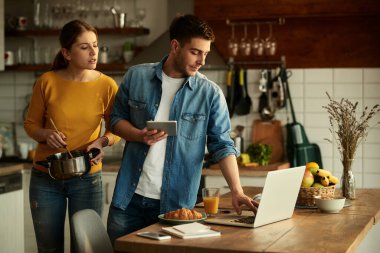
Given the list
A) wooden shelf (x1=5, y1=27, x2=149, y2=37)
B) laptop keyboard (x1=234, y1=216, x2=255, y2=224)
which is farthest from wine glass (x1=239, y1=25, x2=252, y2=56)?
laptop keyboard (x1=234, y1=216, x2=255, y2=224)

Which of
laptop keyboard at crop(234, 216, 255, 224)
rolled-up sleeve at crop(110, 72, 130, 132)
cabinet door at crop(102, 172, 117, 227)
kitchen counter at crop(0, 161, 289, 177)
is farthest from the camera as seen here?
cabinet door at crop(102, 172, 117, 227)

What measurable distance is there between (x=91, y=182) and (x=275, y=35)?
2.38 metres

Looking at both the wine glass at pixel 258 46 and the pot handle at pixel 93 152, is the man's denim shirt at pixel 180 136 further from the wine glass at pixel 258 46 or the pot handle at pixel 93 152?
the wine glass at pixel 258 46

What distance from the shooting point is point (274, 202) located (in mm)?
2799

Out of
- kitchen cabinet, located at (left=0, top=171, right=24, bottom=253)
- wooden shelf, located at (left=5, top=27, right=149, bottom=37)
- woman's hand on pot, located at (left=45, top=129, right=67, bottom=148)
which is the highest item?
wooden shelf, located at (left=5, top=27, right=149, bottom=37)

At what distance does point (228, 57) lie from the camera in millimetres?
5590

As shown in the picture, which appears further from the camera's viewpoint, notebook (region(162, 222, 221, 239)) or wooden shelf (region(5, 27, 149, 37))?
wooden shelf (region(5, 27, 149, 37))

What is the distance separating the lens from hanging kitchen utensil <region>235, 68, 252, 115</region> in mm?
5523

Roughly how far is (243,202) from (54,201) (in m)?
1.11

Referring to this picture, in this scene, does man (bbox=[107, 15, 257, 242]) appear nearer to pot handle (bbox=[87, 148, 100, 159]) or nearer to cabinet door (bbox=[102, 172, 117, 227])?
pot handle (bbox=[87, 148, 100, 159])

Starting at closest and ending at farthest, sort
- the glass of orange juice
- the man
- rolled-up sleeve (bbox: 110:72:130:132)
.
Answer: the glass of orange juice
the man
rolled-up sleeve (bbox: 110:72:130:132)

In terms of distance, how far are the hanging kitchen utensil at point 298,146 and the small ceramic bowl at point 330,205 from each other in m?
2.17

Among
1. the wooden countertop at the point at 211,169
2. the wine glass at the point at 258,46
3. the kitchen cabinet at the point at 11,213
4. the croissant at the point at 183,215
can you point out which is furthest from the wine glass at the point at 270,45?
the croissant at the point at 183,215

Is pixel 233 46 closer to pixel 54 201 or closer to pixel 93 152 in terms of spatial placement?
pixel 93 152
